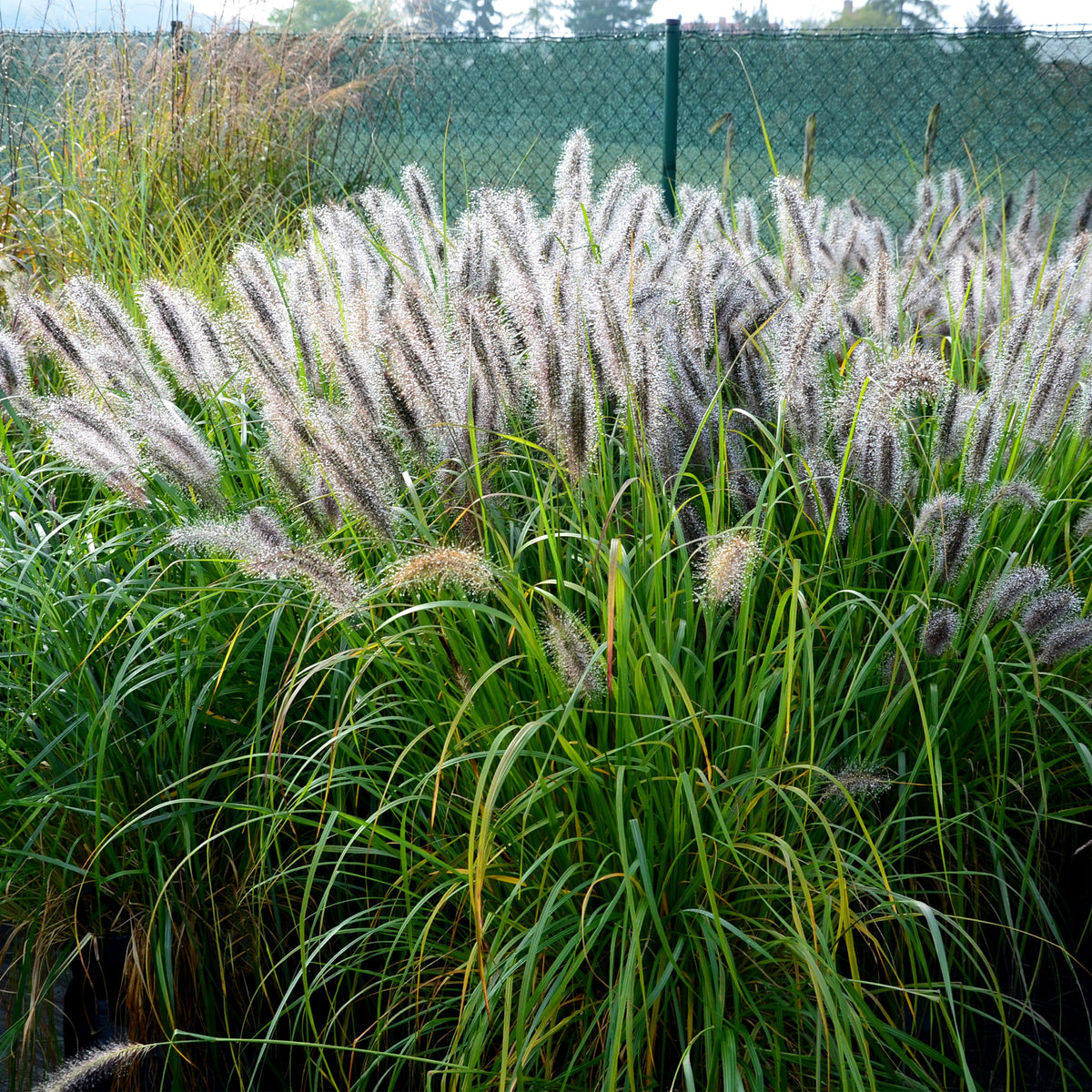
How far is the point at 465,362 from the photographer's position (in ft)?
5.76

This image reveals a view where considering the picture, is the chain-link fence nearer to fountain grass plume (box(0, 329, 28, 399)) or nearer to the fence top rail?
the fence top rail

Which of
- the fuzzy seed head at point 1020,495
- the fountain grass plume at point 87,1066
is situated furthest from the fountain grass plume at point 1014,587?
the fountain grass plume at point 87,1066

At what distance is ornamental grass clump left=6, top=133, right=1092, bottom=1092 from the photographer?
4.62 feet

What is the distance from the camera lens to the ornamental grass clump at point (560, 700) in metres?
1.41

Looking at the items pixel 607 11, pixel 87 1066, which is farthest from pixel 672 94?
pixel 607 11

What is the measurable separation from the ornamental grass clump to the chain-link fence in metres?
6.28

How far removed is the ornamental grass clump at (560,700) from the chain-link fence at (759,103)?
628 centimetres

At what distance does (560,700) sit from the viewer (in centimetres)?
146

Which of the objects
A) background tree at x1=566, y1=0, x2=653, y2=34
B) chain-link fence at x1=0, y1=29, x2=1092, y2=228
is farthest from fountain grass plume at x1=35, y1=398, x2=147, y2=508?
background tree at x1=566, y1=0, x2=653, y2=34

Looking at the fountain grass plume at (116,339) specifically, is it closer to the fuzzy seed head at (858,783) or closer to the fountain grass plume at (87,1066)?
the fountain grass plume at (87,1066)

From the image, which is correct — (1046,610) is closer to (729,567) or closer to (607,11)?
(729,567)

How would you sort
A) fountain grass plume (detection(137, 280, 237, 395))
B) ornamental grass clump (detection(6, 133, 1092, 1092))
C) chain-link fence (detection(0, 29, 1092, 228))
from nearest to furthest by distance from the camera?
ornamental grass clump (detection(6, 133, 1092, 1092))
fountain grass plume (detection(137, 280, 237, 395))
chain-link fence (detection(0, 29, 1092, 228))

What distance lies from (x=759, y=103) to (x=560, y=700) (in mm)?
7814

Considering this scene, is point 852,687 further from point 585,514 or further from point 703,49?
point 703,49
